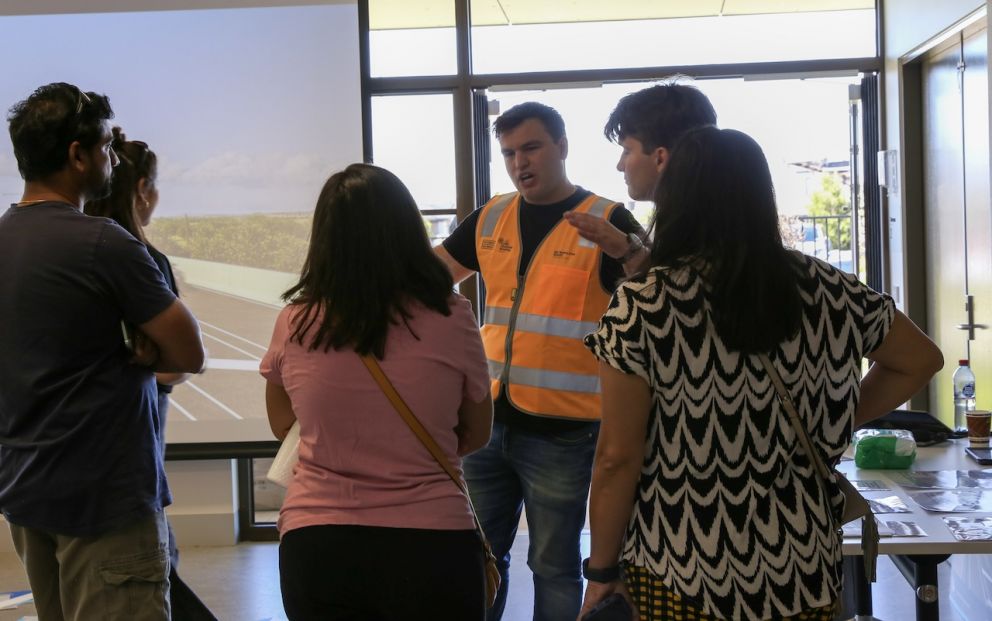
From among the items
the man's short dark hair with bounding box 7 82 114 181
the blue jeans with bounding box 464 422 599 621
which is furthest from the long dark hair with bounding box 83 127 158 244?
the blue jeans with bounding box 464 422 599 621

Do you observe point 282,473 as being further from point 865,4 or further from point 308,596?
point 865,4

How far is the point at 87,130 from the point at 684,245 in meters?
1.17

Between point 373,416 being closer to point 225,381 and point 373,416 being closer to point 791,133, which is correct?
point 225,381

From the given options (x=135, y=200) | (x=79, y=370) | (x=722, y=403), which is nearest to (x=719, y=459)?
Result: (x=722, y=403)

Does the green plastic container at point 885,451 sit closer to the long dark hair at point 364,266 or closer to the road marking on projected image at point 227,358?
the long dark hair at point 364,266

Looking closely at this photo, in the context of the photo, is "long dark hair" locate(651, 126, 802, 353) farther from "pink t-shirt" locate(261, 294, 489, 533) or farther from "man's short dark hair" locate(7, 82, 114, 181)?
"man's short dark hair" locate(7, 82, 114, 181)

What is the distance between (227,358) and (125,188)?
233cm

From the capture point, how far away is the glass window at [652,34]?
4.89 metres

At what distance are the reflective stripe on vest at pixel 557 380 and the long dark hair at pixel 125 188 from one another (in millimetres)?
970

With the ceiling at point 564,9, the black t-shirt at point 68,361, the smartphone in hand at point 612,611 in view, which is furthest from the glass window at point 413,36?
the smartphone in hand at point 612,611

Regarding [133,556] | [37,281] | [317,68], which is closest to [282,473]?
[133,556]

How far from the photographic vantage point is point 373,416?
1593 mm

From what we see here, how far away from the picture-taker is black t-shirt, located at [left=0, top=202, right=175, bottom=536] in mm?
1837

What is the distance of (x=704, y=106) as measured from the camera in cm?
200
